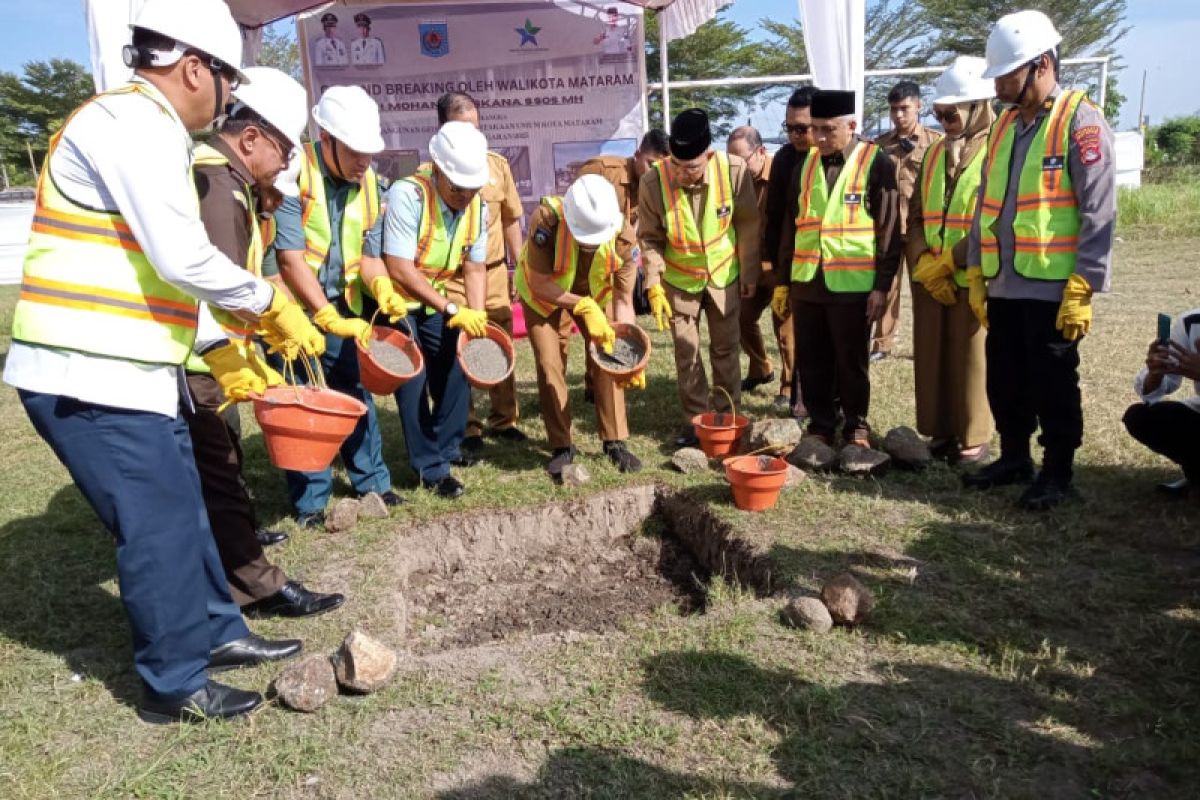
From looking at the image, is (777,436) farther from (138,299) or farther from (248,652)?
(138,299)

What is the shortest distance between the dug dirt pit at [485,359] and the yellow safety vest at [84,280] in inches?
81.9

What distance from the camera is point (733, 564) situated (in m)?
3.90

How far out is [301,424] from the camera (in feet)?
10.2

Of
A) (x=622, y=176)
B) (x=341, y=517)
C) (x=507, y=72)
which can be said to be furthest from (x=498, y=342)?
(x=507, y=72)

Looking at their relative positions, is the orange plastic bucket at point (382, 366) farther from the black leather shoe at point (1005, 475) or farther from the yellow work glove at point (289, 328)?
the black leather shoe at point (1005, 475)

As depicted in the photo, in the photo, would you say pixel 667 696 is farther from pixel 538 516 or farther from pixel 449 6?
pixel 449 6

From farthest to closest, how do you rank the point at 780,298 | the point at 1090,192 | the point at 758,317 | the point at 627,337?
the point at 758,317 → the point at 780,298 → the point at 627,337 → the point at 1090,192

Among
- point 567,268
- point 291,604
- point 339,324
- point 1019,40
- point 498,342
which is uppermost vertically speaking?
point 1019,40

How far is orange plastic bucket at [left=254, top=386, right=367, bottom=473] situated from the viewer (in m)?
3.07

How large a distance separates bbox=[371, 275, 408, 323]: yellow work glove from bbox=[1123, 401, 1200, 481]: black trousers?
3652mm

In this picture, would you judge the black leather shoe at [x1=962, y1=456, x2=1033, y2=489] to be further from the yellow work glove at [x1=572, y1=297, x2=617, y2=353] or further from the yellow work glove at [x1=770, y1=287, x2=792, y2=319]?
the yellow work glove at [x1=572, y1=297, x2=617, y2=353]

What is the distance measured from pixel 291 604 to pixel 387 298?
1.52 meters

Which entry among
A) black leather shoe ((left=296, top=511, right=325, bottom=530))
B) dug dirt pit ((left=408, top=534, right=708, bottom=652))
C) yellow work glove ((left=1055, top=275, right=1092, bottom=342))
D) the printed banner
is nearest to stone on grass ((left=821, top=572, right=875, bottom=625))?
dug dirt pit ((left=408, top=534, right=708, bottom=652))

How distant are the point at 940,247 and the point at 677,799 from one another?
11.5ft
